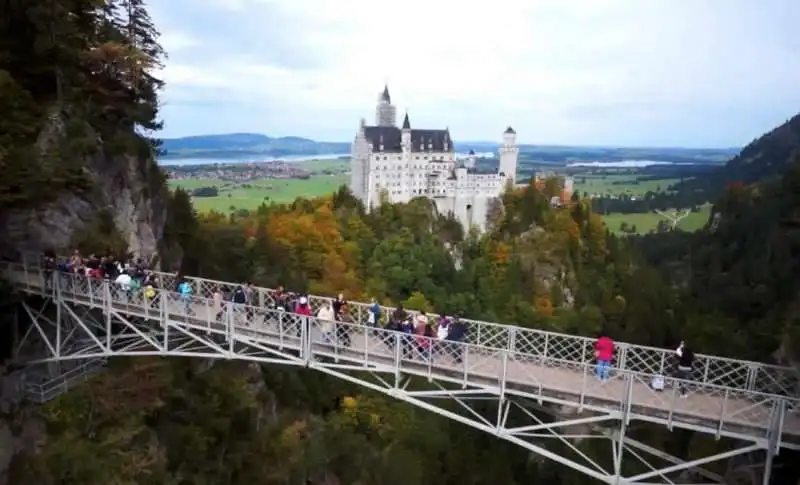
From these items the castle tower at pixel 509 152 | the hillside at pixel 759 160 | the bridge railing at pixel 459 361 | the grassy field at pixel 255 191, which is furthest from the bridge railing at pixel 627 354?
the hillside at pixel 759 160

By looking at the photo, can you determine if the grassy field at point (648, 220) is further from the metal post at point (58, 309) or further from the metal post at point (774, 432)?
the metal post at point (774, 432)

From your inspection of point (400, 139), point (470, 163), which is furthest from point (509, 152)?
point (400, 139)

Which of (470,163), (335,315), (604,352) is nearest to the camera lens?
(604,352)

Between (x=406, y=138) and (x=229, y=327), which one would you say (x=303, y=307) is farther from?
(x=406, y=138)

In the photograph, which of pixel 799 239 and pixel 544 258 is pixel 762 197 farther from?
pixel 799 239

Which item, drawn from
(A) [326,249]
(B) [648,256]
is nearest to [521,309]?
(A) [326,249]

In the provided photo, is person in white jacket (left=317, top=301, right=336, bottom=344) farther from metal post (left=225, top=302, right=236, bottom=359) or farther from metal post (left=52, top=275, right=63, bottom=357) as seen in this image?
metal post (left=52, top=275, right=63, bottom=357)
